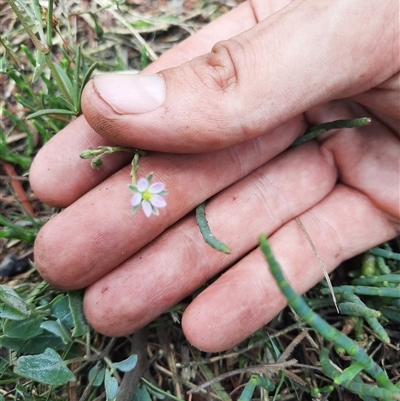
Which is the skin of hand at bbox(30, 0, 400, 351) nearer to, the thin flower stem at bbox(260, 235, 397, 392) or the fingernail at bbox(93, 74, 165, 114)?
the fingernail at bbox(93, 74, 165, 114)

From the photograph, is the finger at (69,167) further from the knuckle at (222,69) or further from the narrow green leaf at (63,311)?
the knuckle at (222,69)

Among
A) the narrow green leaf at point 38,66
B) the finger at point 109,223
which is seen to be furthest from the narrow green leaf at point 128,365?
the narrow green leaf at point 38,66

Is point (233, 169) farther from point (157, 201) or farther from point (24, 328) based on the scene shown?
point (24, 328)

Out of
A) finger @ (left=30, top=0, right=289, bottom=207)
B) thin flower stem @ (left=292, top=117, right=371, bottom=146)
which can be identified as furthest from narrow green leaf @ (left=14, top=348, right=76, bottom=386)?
thin flower stem @ (left=292, top=117, right=371, bottom=146)

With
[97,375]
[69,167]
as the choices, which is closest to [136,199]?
[69,167]

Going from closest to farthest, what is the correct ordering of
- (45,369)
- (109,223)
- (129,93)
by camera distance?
(129,93), (45,369), (109,223)

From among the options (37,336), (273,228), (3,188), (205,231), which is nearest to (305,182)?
(273,228)
